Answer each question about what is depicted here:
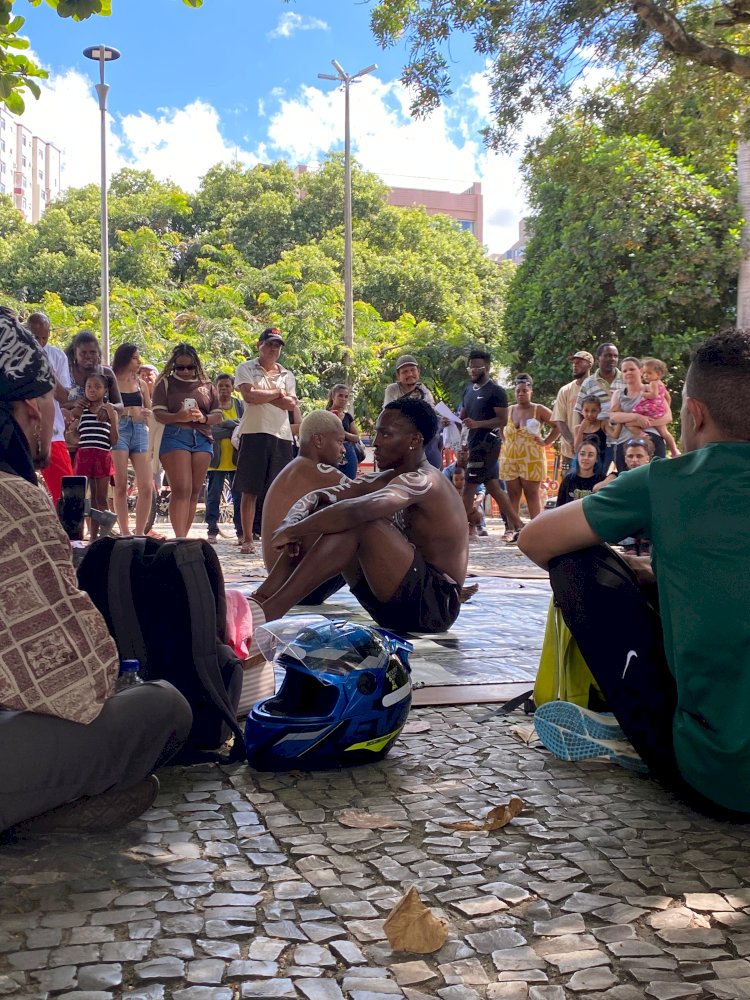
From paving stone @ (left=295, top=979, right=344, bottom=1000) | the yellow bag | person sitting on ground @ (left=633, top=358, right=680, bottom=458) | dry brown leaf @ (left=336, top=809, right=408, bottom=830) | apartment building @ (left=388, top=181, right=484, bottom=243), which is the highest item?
apartment building @ (left=388, top=181, right=484, bottom=243)

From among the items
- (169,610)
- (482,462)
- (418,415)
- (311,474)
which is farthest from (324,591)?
(482,462)

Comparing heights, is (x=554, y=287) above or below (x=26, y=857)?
above

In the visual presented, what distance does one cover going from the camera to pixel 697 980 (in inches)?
84.3

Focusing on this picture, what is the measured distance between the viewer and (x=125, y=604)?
11.3 feet

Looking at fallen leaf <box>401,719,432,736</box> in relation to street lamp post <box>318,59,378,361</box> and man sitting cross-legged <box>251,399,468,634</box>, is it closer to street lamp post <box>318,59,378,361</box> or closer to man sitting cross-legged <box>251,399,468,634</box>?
man sitting cross-legged <box>251,399,468,634</box>

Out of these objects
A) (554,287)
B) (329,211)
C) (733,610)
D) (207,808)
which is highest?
(329,211)

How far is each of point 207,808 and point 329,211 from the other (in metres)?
34.7

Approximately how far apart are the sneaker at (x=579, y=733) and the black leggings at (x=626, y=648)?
28cm

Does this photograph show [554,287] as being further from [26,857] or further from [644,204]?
[26,857]

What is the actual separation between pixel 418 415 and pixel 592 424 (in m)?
5.39

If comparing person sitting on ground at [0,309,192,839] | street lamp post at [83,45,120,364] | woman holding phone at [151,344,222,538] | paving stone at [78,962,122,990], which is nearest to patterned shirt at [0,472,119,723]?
person sitting on ground at [0,309,192,839]

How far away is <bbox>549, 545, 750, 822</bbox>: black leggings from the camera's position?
3.20 m

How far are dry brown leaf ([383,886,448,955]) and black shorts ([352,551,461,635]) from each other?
307 cm

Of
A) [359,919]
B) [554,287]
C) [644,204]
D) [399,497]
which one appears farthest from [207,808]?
[554,287]
